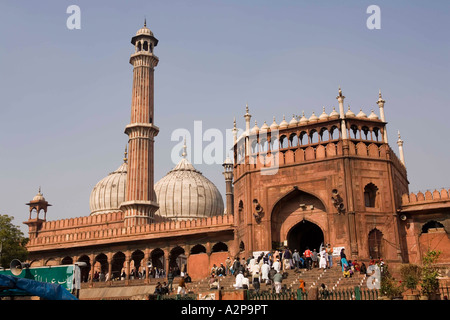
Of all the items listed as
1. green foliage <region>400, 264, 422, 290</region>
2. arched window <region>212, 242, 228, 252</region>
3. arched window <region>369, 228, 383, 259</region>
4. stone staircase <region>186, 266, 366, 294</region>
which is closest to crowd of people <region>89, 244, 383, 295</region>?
stone staircase <region>186, 266, 366, 294</region>

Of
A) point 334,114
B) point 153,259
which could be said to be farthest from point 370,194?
point 153,259

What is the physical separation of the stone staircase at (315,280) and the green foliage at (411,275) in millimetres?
1662

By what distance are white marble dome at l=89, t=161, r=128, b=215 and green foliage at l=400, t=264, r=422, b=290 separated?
30397mm

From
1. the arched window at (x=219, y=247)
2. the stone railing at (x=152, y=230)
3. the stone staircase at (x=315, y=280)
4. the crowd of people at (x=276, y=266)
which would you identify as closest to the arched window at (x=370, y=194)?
the crowd of people at (x=276, y=266)

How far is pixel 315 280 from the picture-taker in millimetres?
17656

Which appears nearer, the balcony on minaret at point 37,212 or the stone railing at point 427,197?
the stone railing at point 427,197

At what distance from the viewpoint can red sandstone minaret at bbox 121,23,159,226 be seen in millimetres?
32281

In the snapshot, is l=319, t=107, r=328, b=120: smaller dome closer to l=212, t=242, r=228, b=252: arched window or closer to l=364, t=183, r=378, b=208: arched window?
l=364, t=183, r=378, b=208: arched window

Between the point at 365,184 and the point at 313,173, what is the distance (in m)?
2.24

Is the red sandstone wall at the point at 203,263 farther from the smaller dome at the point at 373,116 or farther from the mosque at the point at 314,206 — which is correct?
the smaller dome at the point at 373,116

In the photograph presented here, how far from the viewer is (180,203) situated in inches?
1654

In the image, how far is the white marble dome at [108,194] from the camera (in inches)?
1682

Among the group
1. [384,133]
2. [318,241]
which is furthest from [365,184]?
[318,241]
